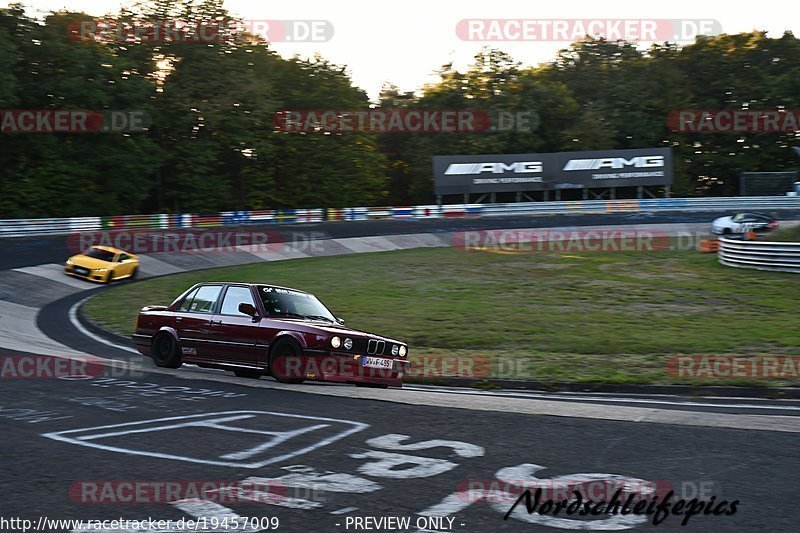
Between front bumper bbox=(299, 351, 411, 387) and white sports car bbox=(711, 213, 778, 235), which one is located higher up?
white sports car bbox=(711, 213, 778, 235)

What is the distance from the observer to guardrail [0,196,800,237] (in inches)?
1609

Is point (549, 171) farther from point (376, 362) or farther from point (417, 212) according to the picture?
point (376, 362)

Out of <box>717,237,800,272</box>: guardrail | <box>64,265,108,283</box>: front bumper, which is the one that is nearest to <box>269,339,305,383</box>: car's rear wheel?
<box>64,265,108,283</box>: front bumper

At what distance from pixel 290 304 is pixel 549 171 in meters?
42.8

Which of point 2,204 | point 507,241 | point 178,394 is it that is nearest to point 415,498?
point 178,394

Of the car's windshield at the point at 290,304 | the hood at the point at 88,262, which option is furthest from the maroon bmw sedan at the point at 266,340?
the hood at the point at 88,262

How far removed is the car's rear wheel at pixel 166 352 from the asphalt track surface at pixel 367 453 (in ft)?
5.47

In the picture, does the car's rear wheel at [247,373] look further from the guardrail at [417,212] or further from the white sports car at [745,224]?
the guardrail at [417,212]

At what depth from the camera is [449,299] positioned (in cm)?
2188

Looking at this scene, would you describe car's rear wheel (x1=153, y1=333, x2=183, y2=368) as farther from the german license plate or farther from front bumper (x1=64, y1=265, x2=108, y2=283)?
front bumper (x1=64, y1=265, x2=108, y2=283)

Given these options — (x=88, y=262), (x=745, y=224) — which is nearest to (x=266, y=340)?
(x=88, y=262)

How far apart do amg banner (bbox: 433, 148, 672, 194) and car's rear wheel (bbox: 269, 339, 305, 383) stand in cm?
4067

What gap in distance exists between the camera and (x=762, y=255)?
25.5 meters

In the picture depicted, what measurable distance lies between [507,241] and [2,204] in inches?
1044
